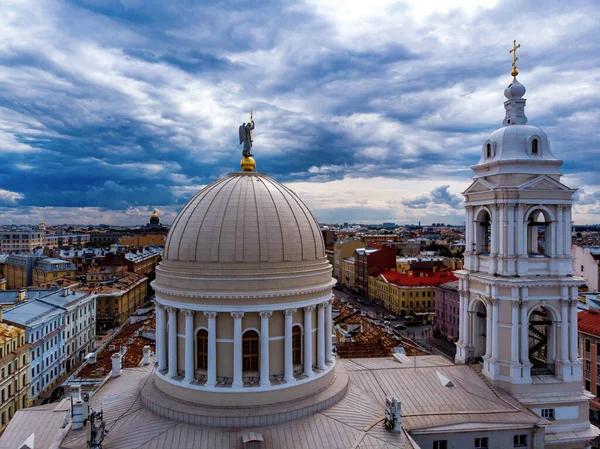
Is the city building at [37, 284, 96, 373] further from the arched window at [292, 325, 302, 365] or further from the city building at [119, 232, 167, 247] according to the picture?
the city building at [119, 232, 167, 247]

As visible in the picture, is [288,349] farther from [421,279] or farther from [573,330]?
[421,279]

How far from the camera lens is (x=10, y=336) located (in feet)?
140

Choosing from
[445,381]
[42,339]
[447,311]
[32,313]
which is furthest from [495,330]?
[447,311]

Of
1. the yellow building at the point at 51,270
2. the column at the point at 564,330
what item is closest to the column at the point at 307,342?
the column at the point at 564,330

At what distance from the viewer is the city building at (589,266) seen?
7162 centimetres

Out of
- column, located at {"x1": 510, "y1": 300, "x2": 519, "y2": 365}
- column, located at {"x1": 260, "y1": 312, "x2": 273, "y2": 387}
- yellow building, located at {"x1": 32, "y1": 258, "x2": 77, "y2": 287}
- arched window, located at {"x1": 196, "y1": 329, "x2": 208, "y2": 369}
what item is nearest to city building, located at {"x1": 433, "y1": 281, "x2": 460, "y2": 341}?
column, located at {"x1": 510, "y1": 300, "x2": 519, "y2": 365}

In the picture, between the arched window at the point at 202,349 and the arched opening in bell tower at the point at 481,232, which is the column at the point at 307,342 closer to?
the arched window at the point at 202,349

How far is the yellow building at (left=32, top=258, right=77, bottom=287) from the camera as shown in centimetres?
9769

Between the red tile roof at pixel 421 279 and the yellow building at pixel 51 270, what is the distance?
65.3m

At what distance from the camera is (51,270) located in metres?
98.1

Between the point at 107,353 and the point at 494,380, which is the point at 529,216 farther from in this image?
the point at 107,353

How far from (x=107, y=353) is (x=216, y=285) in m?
28.6

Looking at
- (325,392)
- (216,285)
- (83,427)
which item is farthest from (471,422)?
(83,427)

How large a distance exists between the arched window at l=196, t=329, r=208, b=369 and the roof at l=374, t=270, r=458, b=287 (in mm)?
67547
